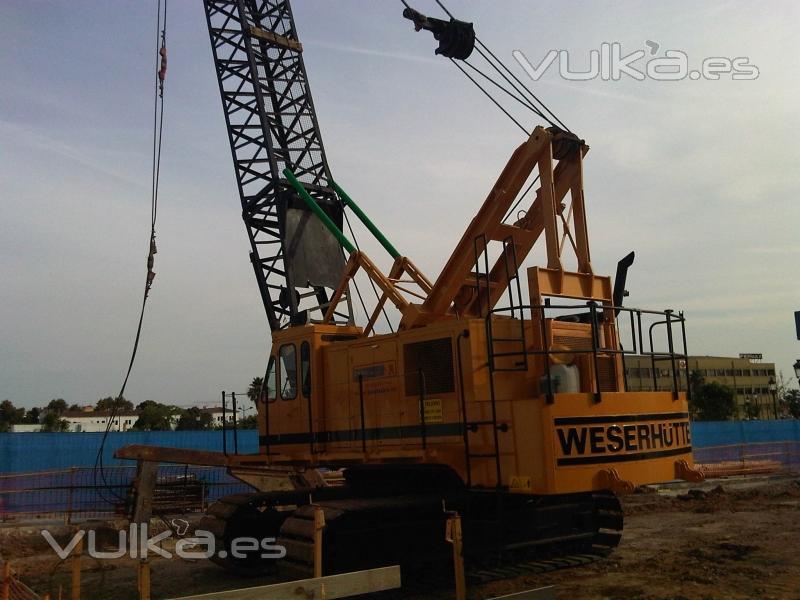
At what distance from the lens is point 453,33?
10945 mm

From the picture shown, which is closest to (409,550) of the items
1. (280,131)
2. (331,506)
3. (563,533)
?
(331,506)

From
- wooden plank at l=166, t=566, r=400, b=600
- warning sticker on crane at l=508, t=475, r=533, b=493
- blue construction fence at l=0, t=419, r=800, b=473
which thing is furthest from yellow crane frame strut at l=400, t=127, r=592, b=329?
blue construction fence at l=0, t=419, r=800, b=473

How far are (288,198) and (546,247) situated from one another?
8.71 m

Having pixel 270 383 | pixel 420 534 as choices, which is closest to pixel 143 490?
pixel 270 383

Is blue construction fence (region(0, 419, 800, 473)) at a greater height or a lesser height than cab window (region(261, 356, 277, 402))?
lesser

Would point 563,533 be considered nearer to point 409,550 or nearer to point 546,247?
point 409,550

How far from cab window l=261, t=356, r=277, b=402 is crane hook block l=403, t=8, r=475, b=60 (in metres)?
5.36

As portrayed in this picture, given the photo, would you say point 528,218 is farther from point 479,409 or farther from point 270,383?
point 270,383

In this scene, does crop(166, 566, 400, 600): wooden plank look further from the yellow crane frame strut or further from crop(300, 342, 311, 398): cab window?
crop(300, 342, 311, 398): cab window

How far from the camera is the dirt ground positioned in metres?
8.86

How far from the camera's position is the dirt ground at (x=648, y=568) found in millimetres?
8859

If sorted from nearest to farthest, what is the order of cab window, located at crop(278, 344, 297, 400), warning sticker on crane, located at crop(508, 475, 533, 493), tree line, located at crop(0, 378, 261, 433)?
1. warning sticker on crane, located at crop(508, 475, 533, 493)
2. cab window, located at crop(278, 344, 297, 400)
3. tree line, located at crop(0, 378, 261, 433)

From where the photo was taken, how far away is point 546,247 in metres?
9.32

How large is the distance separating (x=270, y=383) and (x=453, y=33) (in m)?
5.97
